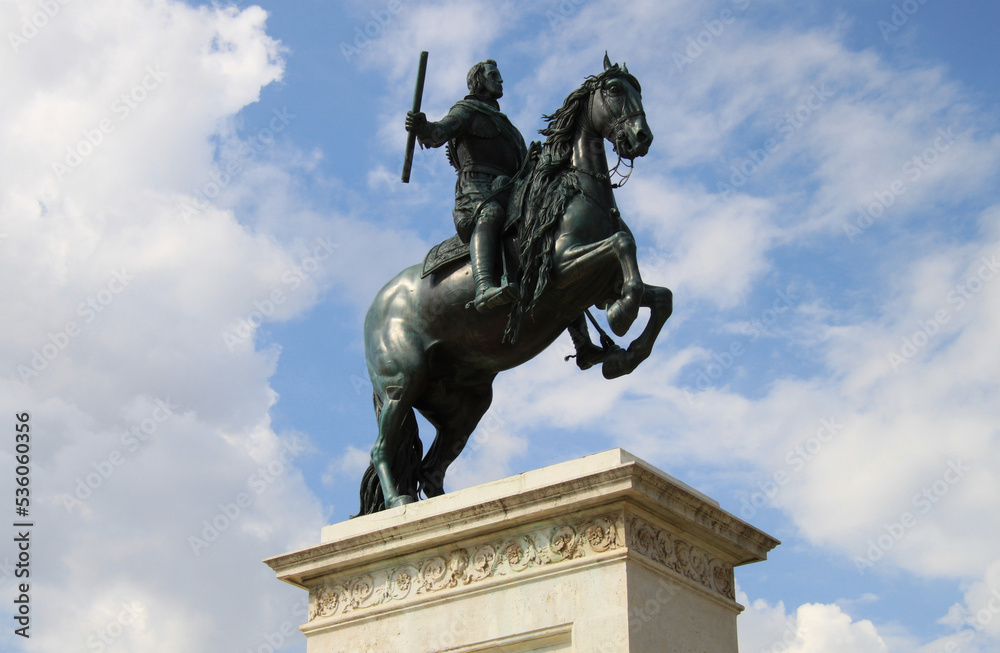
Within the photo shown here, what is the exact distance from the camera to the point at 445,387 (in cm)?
1213

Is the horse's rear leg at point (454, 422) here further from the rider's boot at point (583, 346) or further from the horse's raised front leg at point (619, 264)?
the horse's raised front leg at point (619, 264)

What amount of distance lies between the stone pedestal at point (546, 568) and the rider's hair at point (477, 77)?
13.4 feet

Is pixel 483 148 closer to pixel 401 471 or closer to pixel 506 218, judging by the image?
pixel 506 218

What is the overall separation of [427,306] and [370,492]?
5.88 ft

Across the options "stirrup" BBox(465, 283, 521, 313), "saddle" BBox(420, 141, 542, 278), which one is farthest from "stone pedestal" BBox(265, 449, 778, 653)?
"saddle" BBox(420, 141, 542, 278)

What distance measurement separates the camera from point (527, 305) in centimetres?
1102

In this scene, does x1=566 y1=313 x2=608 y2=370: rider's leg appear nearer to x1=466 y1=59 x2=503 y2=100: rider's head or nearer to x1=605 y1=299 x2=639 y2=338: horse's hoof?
x1=605 y1=299 x2=639 y2=338: horse's hoof

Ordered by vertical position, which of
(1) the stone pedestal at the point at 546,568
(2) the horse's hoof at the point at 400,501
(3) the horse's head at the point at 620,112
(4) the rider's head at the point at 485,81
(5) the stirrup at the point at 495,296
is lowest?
(1) the stone pedestal at the point at 546,568

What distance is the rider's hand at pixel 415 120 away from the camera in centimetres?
1179

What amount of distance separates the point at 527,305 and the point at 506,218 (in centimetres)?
86

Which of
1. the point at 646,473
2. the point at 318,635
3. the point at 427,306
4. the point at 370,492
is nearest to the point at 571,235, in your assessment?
the point at 427,306

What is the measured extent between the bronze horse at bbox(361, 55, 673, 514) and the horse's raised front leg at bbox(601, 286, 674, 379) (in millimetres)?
11

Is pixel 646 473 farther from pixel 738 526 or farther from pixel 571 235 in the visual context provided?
pixel 571 235

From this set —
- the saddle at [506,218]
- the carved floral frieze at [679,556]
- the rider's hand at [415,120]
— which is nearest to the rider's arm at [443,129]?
the rider's hand at [415,120]
